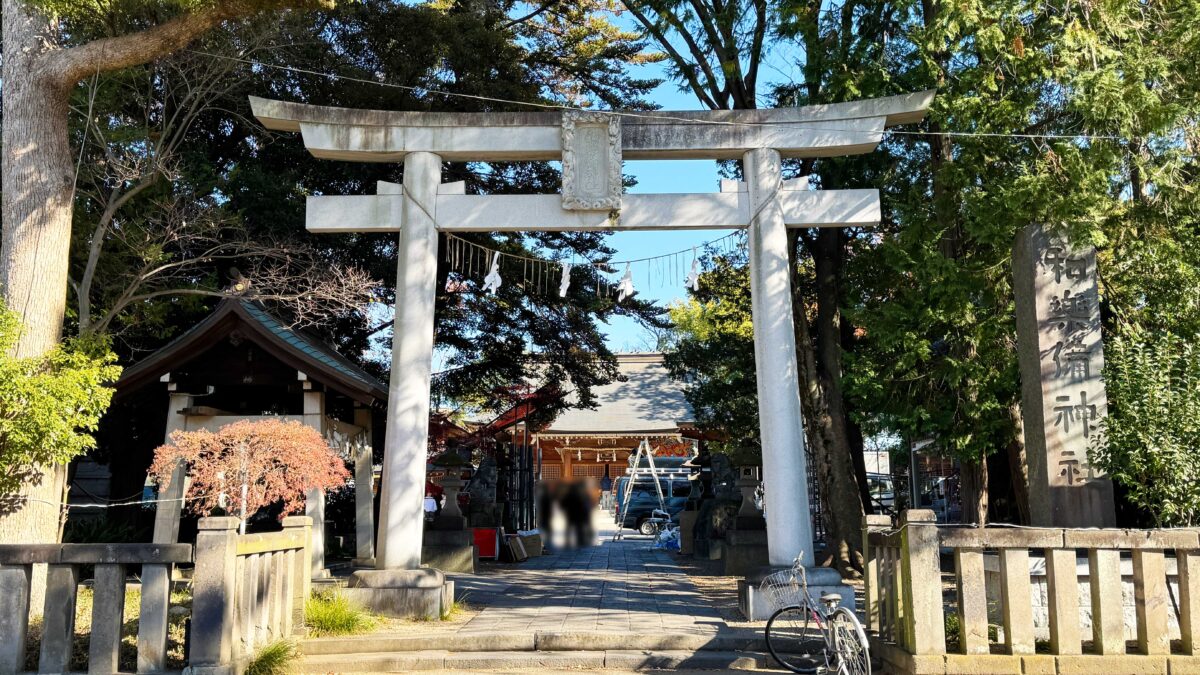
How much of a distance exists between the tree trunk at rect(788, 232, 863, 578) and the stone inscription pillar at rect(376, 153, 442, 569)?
6175 millimetres

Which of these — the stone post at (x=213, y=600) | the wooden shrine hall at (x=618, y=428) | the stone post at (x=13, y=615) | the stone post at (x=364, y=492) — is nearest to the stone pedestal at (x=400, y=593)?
the stone post at (x=213, y=600)


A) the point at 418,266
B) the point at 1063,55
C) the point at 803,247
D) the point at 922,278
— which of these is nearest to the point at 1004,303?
the point at 922,278

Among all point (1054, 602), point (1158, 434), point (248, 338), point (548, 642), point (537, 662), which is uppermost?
point (248, 338)

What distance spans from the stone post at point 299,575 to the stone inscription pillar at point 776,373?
16.1ft

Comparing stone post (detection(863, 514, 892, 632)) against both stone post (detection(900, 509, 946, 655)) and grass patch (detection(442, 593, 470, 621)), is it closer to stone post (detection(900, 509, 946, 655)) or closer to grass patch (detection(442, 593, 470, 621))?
stone post (detection(900, 509, 946, 655))

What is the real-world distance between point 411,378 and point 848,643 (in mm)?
5574

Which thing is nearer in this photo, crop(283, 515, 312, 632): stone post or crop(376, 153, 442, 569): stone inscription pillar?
crop(283, 515, 312, 632): stone post

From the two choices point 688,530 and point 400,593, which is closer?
point 400,593

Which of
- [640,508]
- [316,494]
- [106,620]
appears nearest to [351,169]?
[316,494]

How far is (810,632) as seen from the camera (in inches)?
347

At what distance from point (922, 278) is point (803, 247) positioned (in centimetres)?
607

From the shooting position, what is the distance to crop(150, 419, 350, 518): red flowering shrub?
11.1 meters

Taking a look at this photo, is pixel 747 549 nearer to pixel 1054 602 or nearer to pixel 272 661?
pixel 1054 602

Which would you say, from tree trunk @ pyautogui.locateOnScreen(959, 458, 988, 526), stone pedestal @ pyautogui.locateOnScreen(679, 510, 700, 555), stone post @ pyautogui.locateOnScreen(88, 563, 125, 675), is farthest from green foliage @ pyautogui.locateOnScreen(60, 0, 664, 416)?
tree trunk @ pyautogui.locateOnScreen(959, 458, 988, 526)
